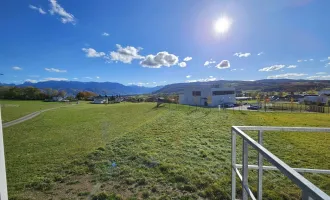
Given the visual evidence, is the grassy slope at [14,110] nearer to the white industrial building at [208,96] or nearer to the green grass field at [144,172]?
the green grass field at [144,172]

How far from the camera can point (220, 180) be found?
12.8 feet

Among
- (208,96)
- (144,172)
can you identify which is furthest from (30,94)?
(144,172)

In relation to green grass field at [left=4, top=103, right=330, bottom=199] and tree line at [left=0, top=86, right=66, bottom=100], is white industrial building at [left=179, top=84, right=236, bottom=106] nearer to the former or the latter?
green grass field at [left=4, top=103, right=330, bottom=199]

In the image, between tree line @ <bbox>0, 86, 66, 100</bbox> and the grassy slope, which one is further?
tree line @ <bbox>0, 86, 66, 100</bbox>

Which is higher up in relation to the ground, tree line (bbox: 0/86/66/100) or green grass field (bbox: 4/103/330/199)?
tree line (bbox: 0/86/66/100)

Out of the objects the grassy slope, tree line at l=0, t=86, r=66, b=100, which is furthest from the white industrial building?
tree line at l=0, t=86, r=66, b=100

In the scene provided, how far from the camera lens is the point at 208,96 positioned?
136ft

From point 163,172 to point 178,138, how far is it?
12.3 feet

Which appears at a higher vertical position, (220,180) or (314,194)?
(314,194)

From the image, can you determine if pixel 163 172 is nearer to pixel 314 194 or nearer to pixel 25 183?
pixel 25 183

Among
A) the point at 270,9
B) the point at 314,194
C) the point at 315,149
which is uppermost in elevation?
the point at 270,9

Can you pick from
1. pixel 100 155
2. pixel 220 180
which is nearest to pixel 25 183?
pixel 100 155

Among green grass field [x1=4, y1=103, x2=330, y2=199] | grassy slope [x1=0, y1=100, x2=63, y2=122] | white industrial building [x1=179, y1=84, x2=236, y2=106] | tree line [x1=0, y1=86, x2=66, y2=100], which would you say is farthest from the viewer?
white industrial building [x1=179, y1=84, x2=236, y2=106]

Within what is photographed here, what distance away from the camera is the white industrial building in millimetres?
42256
